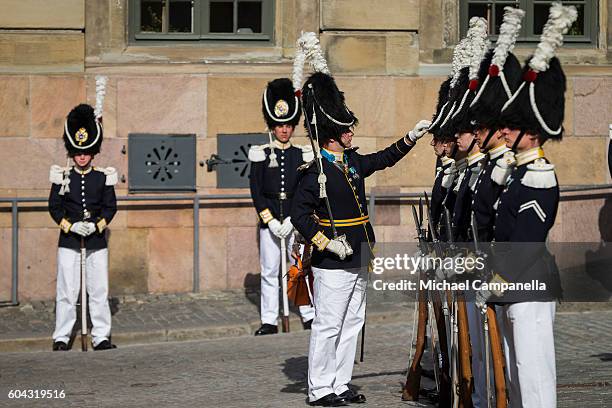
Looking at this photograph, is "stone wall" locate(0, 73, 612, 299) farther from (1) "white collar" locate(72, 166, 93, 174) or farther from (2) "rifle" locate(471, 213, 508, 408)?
(2) "rifle" locate(471, 213, 508, 408)

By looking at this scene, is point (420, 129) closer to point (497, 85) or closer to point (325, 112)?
point (325, 112)

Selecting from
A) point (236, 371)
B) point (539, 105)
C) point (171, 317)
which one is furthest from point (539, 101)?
point (171, 317)

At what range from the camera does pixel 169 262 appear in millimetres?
14016

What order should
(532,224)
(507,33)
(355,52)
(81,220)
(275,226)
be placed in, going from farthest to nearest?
(355,52) < (275,226) < (81,220) < (507,33) < (532,224)

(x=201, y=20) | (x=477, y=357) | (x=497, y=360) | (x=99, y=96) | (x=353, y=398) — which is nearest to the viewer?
(x=497, y=360)

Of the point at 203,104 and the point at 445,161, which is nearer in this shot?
the point at 445,161

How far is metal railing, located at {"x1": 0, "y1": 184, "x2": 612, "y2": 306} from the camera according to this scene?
1356cm

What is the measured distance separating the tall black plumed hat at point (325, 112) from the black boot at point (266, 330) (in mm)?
3497

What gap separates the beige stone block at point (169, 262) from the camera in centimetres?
1399

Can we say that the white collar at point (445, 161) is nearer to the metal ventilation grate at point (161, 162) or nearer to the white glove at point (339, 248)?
the white glove at point (339, 248)

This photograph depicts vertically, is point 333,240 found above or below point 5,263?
above

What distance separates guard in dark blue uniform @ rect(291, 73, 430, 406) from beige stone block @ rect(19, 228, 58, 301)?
5626mm

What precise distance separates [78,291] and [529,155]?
5980 millimetres

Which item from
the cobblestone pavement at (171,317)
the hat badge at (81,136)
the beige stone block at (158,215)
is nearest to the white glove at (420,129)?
the cobblestone pavement at (171,317)
